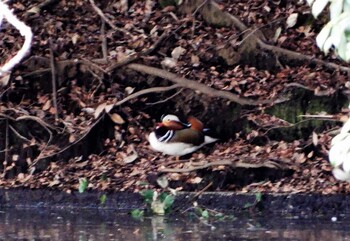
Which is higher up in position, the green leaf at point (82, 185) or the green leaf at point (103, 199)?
the green leaf at point (82, 185)

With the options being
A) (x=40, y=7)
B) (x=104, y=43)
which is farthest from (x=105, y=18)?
(x=40, y=7)

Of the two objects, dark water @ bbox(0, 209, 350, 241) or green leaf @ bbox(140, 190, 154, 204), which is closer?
dark water @ bbox(0, 209, 350, 241)

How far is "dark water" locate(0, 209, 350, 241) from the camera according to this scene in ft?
22.1

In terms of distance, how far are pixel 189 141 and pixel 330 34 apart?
4873 millimetres

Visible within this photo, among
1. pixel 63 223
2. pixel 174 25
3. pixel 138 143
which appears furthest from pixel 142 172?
pixel 174 25

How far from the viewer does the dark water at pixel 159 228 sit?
673 centimetres

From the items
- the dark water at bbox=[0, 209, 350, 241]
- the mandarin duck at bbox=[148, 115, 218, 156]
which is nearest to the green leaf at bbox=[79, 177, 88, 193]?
the dark water at bbox=[0, 209, 350, 241]

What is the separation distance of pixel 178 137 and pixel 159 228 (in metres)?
1.46

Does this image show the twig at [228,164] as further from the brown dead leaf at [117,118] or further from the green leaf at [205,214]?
the brown dead leaf at [117,118]

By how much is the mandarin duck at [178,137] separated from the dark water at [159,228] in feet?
2.93

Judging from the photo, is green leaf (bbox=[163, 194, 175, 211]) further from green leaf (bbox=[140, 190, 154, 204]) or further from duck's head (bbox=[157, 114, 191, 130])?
duck's head (bbox=[157, 114, 191, 130])

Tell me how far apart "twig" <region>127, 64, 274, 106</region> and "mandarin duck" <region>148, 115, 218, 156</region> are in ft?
1.28

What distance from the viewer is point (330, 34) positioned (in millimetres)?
3598

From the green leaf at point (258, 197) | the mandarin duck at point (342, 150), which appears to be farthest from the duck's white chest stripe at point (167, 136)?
the mandarin duck at point (342, 150)
